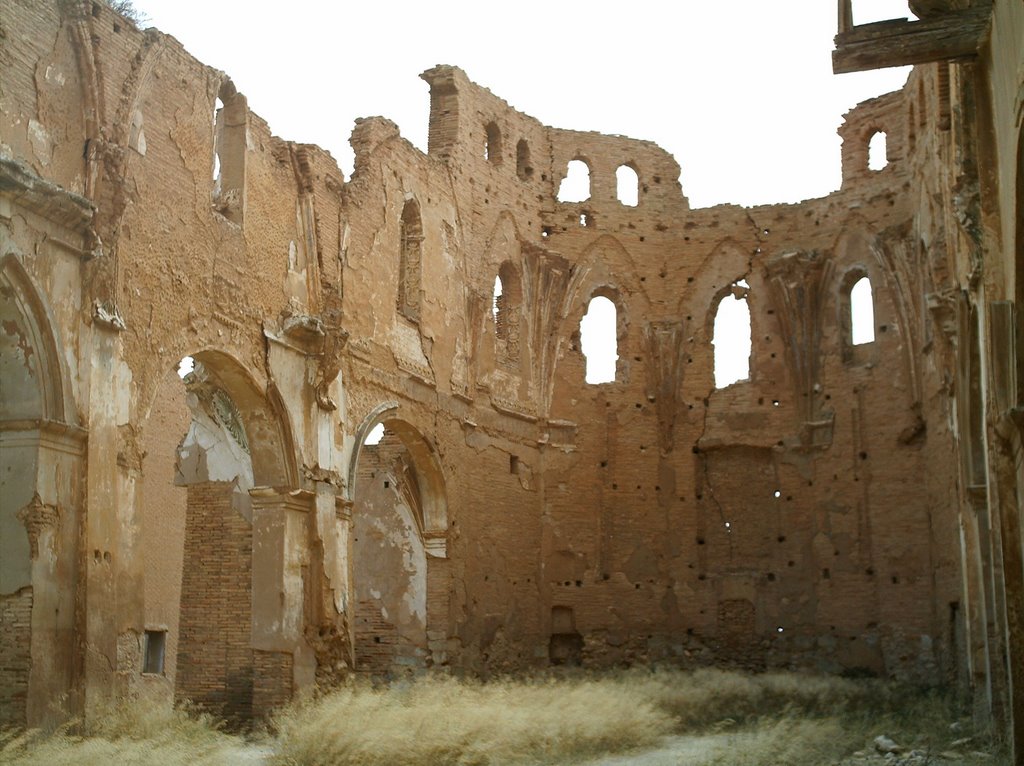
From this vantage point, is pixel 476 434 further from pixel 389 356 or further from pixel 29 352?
pixel 29 352

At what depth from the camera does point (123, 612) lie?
481 inches

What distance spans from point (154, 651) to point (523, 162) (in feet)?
32.8

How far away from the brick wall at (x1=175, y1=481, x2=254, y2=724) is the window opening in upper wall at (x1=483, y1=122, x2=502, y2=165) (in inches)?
293

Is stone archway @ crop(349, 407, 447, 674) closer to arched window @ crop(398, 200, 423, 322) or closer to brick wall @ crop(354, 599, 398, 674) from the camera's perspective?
brick wall @ crop(354, 599, 398, 674)

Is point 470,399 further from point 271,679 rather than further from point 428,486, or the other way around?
point 271,679

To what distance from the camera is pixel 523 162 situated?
22.5m

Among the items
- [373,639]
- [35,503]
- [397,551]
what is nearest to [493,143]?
[397,551]

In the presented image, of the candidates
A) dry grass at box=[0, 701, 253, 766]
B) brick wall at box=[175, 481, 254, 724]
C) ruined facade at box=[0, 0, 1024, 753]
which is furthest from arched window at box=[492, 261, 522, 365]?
dry grass at box=[0, 701, 253, 766]

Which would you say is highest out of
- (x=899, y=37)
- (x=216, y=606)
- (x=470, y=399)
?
(x=899, y=37)

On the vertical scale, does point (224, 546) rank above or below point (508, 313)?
below

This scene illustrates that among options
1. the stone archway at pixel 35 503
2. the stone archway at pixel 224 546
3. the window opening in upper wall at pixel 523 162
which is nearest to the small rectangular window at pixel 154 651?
the stone archway at pixel 224 546

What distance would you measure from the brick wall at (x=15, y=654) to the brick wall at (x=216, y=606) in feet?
16.4

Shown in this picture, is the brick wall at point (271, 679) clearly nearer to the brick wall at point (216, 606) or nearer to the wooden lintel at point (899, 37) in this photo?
the brick wall at point (216, 606)

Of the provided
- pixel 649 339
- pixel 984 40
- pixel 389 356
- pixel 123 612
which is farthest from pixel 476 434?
pixel 984 40
